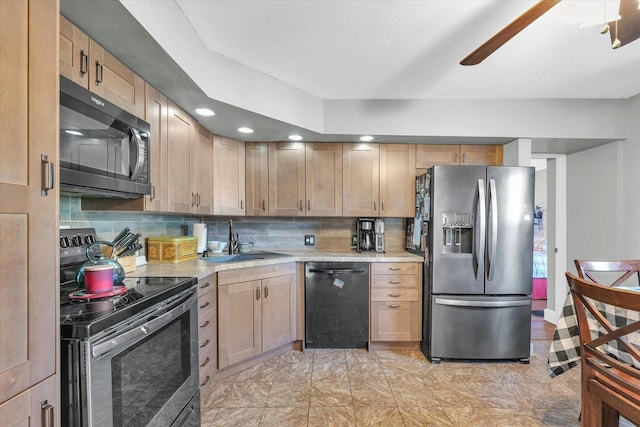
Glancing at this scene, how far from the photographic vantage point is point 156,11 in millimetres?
1423

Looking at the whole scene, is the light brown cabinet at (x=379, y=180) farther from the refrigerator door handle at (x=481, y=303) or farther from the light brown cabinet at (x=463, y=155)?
the refrigerator door handle at (x=481, y=303)

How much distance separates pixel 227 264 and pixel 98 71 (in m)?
1.43

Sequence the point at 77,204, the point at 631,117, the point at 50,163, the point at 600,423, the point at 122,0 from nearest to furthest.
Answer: the point at 50,163 → the point at 122,0 → the point at 600,423 → the point at 77,204 → the point at 631,117

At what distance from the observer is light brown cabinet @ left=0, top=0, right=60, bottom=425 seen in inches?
27.9

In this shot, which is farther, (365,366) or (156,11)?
(365,366)

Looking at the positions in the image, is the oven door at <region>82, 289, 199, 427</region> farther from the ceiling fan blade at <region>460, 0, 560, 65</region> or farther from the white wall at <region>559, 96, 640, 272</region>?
the white wall at <region>559, 96, 640, 272</region>

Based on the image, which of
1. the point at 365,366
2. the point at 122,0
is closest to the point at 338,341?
the point at 365,366

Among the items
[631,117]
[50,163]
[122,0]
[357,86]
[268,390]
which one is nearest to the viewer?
[50,163]

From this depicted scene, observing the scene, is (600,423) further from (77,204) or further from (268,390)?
(77,204)

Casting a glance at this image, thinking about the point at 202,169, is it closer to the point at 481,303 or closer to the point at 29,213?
the point at 29,213

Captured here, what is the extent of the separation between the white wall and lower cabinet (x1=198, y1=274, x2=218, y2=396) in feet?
11.9

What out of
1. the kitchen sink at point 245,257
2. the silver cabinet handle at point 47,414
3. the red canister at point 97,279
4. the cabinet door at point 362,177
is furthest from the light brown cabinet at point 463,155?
the silver cabinet handle at point 47,414

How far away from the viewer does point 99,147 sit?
142 cm

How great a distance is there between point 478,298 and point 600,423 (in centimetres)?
132
